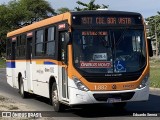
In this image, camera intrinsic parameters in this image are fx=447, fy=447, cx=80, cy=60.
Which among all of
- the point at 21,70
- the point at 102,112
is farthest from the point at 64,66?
the point at 21,70

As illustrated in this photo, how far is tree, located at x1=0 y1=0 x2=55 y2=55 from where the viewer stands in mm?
109812

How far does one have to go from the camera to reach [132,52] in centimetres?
1243

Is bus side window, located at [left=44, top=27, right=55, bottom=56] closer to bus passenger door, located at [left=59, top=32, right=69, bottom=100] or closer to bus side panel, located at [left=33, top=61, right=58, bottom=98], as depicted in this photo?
bus side panel, located at [left=33, top=61, right=58, bottom=98]

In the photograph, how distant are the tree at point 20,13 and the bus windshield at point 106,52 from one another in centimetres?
9387

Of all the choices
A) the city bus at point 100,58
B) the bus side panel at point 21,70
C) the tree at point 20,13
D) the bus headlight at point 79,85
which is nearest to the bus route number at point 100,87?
the city bus at point 100,58

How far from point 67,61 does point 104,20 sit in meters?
1.57

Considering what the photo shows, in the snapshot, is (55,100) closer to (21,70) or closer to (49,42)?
(49,42)

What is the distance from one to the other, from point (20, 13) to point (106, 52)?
334 feet

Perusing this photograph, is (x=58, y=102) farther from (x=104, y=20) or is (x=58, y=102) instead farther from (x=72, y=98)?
(x=104, y=20)

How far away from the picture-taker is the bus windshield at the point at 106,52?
1208 centimetres

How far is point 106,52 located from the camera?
480 inches

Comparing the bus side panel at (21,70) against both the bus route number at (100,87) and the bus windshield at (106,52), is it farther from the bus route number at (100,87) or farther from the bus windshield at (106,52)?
the bus route number at (100,87)

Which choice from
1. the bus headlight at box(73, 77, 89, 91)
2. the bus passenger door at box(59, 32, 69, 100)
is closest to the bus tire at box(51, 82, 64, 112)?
the bus passenger door at box(59, 32, 69, 100)

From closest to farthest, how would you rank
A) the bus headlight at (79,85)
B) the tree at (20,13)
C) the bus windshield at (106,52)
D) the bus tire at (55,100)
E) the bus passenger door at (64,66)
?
the bus headlight at (79,85)
the bus windshield at (106,52)
the bus passenger door at (64,66)
the bus tire at (55,100)
the tree at (20,13)
